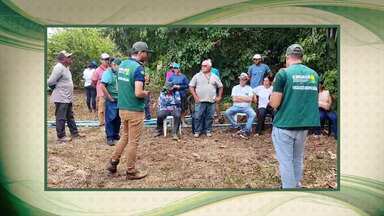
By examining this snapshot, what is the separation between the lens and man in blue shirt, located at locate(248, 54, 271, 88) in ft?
17.3

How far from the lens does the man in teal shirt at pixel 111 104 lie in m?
5.34

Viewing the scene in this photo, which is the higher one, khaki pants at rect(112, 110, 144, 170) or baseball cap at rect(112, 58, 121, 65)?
baseball cap at rect(112, 58, 121, 65)

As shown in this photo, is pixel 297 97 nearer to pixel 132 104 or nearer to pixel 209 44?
pixel 209 44

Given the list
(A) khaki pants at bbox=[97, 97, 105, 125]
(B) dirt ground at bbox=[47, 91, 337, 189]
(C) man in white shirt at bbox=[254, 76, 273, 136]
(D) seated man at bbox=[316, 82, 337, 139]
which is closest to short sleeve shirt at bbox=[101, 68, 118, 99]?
(A) khaki pants at bbox=[97, 97, 105, 125]

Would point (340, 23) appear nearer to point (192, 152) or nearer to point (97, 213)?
point (192, 152)

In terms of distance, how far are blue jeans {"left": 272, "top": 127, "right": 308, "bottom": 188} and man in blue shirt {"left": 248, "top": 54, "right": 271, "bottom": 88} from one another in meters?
0.45

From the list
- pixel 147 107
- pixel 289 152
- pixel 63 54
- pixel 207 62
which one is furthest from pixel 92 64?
pixel 289 152

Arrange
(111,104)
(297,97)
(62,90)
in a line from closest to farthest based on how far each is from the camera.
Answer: (297,97) → (62,90) → (111,104)

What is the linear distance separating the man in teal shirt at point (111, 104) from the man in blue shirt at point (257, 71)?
123cm

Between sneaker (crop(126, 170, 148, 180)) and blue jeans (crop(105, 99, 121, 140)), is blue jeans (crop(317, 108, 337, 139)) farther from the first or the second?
blue jeans (crop(105, 99, 121, 140))

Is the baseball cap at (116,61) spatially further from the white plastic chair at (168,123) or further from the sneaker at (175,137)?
the sneaker at (175,137)

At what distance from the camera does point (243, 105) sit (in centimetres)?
539

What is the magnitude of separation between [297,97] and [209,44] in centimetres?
92

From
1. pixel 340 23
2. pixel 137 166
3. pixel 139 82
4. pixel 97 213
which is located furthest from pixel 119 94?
pixel 340 23
